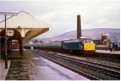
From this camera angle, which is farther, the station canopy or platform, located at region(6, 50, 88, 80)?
the station canopy

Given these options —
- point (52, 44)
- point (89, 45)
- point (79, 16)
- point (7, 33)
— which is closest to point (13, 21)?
point (7, 33)

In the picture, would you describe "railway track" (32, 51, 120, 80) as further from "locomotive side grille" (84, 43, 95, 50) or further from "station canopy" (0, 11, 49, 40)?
"locomotive side grille" (84, 43, 95, 50)

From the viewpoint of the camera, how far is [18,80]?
12.7 metres

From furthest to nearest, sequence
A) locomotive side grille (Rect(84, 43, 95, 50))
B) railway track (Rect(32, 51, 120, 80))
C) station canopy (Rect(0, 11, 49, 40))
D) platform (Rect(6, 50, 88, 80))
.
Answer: locomotive side grille (Rect(84, 43, 95, 50)) < station canopy (Rect(0, 11, 49, 40)) < railway track (Rect(32, 51, 120, 80)) < platform (Rect(6, 50, 88, 80))

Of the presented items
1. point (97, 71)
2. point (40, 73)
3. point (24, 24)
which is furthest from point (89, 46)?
point (40, 73)

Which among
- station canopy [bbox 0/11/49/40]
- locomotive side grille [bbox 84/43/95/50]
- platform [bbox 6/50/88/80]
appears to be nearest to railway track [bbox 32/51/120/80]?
platform [bbox 6/50/88/80]

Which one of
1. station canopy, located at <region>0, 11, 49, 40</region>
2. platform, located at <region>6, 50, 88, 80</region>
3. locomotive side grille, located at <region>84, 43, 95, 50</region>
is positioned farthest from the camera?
locomotive side grille, located at <region>84, 43, 95, 50</region>

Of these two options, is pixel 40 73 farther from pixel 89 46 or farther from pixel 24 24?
pixel 89 46

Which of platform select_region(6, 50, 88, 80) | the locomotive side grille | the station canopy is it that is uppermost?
the station canopy

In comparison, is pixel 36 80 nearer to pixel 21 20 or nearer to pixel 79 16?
pixel 21 20

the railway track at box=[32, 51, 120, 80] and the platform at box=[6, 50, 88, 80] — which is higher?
the platform at box=[6, 50, 88, 80]

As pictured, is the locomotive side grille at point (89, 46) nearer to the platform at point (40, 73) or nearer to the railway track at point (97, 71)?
the railway track at point (97, 71)

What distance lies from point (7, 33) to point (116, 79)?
7750 millimetres

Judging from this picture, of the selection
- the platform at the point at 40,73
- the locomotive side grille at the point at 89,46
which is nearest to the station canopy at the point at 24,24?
the platform at the point at 40,73
